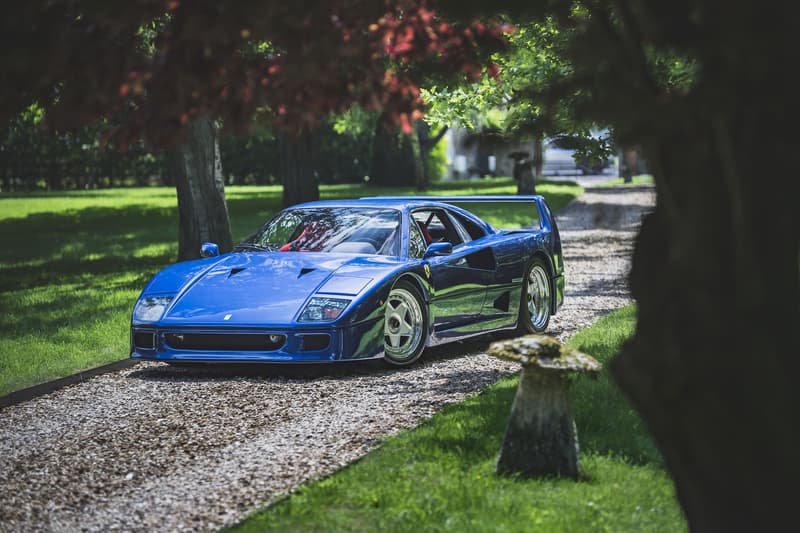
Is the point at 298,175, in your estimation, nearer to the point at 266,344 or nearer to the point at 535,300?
the point at 535,300

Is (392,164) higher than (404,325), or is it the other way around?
(392,164)

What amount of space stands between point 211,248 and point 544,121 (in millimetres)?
6628

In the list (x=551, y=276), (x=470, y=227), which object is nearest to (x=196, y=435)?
(x=470, y=227)

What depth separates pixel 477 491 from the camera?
5.77 meters

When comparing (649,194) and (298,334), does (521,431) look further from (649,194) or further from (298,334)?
(649,194)

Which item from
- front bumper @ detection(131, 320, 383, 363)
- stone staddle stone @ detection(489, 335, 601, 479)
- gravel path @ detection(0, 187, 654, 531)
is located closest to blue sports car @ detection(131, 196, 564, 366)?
front bumper @ detection(131, 320, 383, 363)

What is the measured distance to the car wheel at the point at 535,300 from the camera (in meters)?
11.4

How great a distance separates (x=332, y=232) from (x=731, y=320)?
22.5 feet

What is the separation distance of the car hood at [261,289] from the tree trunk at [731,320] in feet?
17.5

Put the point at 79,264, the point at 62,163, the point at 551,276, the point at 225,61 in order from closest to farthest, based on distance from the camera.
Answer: the point at 225,61 → the point at 551,276 → the point at 79,264 → the point at 62,163

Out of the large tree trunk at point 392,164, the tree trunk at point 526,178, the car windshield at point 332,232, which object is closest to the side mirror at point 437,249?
the car windshield at point 332,232

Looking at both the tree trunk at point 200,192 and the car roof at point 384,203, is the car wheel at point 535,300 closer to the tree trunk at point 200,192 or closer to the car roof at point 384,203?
the car roof at point 384,203

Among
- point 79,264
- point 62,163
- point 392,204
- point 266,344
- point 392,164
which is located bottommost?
point 79,264

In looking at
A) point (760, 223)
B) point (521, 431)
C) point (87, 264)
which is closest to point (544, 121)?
point (760, 223)
